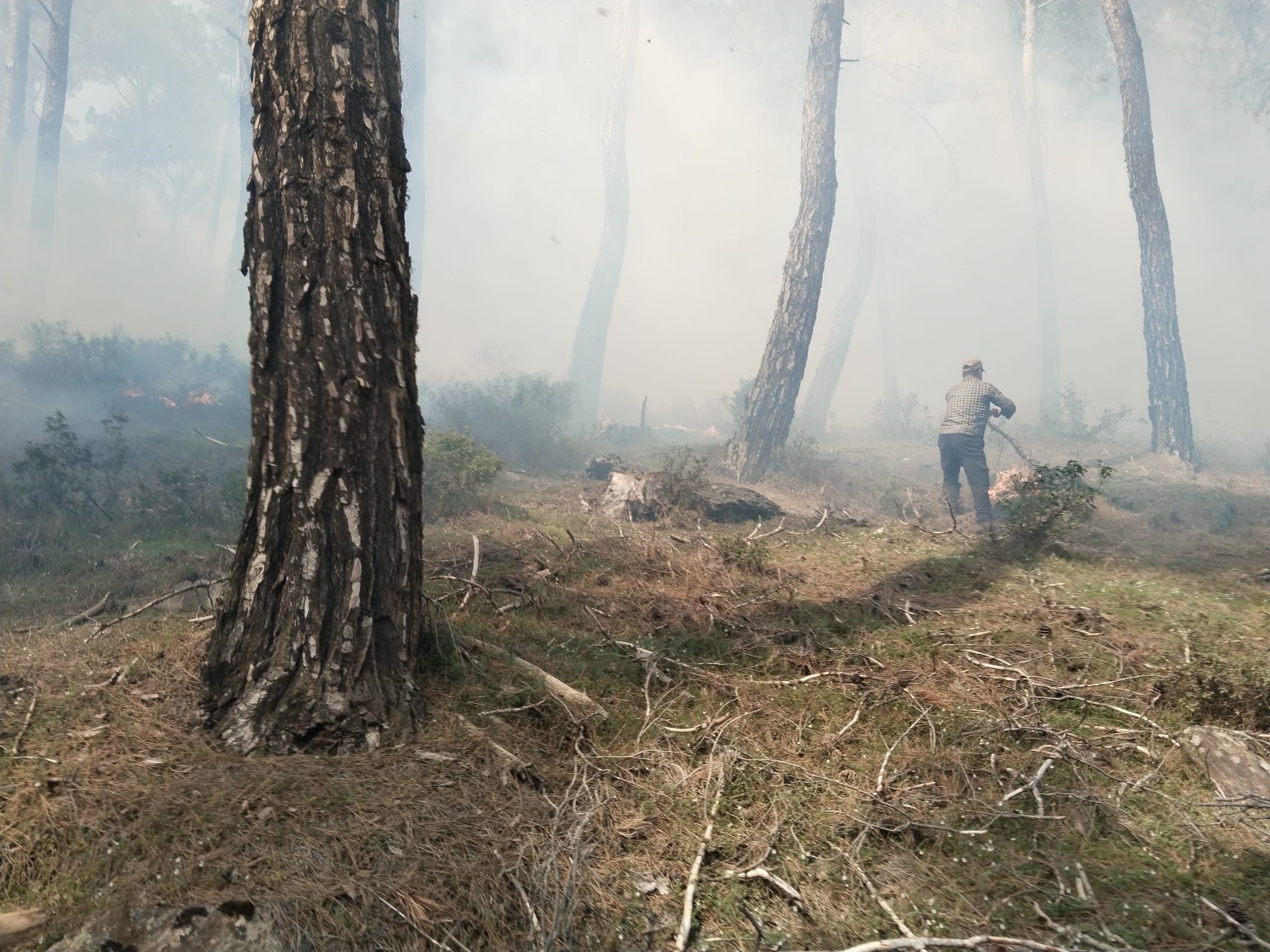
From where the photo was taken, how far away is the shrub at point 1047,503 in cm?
633

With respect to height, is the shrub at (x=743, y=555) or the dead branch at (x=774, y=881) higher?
the shrub at (x=743, y=555)

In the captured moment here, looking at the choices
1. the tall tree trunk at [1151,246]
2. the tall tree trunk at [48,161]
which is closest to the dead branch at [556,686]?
the tall tree trunk at [1151,246]

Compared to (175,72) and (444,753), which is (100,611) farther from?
(175,72)

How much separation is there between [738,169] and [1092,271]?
28.0 meters

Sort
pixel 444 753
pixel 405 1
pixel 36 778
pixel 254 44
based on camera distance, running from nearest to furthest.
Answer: pixel 36 778
pixel 444 753
pixel 254 44
pixel 405 1

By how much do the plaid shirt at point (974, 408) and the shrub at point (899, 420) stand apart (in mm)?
12614

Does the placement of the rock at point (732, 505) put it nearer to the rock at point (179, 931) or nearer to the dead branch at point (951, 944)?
the dead branch at point (951, 944)

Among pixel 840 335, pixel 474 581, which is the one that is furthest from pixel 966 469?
pixel 840 335

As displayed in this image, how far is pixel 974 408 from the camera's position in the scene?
951 centimetres

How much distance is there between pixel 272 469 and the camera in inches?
115

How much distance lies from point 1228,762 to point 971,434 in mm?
7483

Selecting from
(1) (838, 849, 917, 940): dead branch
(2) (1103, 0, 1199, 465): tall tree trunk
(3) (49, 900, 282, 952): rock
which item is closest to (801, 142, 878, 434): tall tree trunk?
(2) (1103, 0, 1199, 465): tall tree trunk

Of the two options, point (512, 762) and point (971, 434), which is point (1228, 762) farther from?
point (971, 434)

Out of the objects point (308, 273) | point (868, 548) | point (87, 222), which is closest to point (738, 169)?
point (87, 222)
